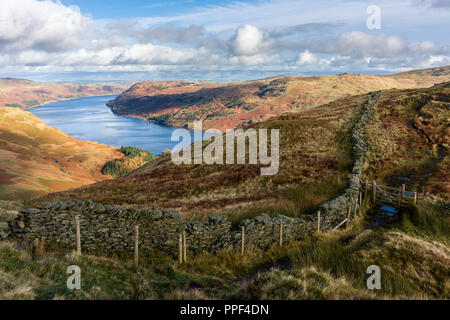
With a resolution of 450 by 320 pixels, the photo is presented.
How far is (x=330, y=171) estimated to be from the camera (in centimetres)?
2895

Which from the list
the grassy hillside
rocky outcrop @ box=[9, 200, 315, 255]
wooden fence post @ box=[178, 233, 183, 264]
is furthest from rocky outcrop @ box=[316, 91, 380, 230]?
wooden fence post @ box=[178, 233, 183, 264]

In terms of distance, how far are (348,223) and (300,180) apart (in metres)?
10.4

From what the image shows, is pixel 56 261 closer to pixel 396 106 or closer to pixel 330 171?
pixel 330 171

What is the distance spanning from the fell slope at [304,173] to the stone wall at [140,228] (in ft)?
11.1

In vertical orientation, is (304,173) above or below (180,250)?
above

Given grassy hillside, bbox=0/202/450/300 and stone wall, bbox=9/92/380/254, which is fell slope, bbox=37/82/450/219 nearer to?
stone wall, bbox=9/92/380/254

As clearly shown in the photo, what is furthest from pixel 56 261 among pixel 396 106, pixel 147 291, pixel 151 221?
pixel 396 106

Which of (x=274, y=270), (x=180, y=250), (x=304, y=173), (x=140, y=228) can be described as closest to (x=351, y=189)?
(x=304, y=173)

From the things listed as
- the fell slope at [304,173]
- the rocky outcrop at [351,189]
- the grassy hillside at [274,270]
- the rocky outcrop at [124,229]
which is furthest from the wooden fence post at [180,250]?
the rocky outcrop at [351,189]

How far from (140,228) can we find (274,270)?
715cm

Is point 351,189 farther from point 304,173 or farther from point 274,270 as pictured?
point 274,270

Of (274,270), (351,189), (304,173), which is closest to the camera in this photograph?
(274,270)

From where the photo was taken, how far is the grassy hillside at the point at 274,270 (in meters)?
8.02

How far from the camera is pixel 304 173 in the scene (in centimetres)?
3019
